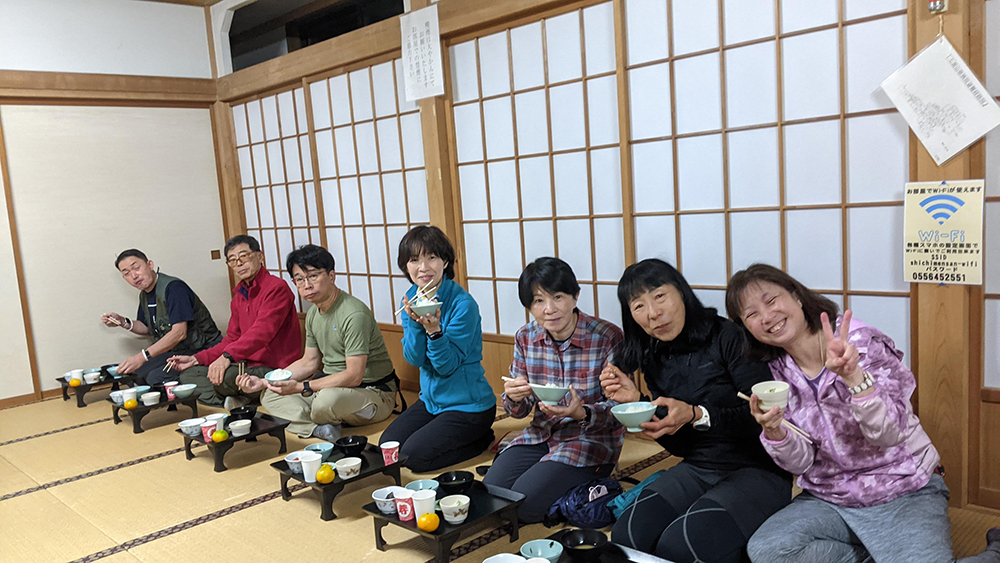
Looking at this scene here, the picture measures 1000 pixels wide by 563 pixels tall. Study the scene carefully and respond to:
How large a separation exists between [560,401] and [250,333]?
2.37 meters

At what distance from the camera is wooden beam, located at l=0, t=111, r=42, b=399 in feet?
16.2

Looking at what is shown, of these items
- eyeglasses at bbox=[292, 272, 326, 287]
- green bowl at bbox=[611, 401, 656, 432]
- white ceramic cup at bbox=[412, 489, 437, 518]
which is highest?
eyeglasses at bbox=[292, 272, 326, 287]

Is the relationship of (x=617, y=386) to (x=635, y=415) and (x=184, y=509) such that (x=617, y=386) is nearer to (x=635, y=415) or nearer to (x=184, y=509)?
(x=635, y=415)

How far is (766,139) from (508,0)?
4.93 ft

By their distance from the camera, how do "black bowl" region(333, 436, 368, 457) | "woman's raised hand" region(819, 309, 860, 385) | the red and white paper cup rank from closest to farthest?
"woman's raised hand" region(819, 309, 860, 385), the red and white paper cup, "black bowl" region(333, 436, 368, 457)

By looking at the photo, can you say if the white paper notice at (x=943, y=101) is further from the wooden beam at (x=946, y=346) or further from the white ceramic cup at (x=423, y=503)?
the white ceramic cup at (x=423, y=503)

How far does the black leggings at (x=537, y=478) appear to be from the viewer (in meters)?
2.51

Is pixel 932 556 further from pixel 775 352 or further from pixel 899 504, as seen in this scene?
pixel 775 352

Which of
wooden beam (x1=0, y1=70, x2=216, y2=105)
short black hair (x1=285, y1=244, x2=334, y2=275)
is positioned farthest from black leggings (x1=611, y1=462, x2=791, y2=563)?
wooden beam (x1=0, y1=70, x2=216, y2=105)

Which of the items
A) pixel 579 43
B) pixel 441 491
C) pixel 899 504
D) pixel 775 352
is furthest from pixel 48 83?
pixel 899 504

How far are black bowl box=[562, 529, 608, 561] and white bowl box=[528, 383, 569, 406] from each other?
419 mm

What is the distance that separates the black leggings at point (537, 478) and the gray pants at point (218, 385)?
210cm

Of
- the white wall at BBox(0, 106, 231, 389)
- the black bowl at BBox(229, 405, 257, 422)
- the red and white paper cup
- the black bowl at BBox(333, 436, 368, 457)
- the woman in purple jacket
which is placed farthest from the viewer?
the white wall at BBox(0, 106, 231, 389)

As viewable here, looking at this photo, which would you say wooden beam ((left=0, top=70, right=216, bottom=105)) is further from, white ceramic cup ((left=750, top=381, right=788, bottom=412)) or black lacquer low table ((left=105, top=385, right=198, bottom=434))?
white ceramic cup ((left=750, top=381, right=788, bottom=412))
